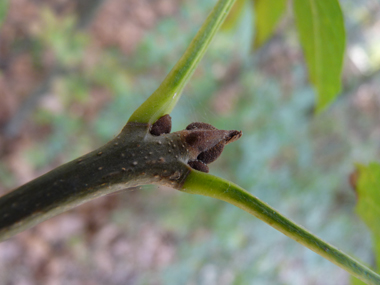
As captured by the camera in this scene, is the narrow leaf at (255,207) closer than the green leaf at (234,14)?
Yes

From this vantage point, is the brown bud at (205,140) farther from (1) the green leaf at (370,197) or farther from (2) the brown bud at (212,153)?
(1) the green leaf at (370,197)

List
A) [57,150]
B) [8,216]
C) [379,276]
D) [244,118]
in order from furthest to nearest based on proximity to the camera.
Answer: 1. [244,118]
2. [57,150]
3. [379,276]
4. [8,216]

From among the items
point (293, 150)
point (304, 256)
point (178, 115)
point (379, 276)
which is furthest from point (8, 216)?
point (304, 256)

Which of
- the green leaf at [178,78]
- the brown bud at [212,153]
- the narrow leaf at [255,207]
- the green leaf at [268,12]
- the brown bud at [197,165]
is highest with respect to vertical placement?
the green leaf at [268,12]

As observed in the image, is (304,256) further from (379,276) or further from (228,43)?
(379,276)

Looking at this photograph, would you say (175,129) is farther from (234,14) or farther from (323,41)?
(323,41)

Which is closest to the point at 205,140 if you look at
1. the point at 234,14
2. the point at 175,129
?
the point at 234,14

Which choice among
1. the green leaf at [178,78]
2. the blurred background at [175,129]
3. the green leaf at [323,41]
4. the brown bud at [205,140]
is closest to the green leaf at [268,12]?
the green leaf at [323,41]

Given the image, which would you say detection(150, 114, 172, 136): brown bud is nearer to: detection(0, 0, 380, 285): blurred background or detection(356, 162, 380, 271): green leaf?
detection(356, 162, 380, 271): green leaf
